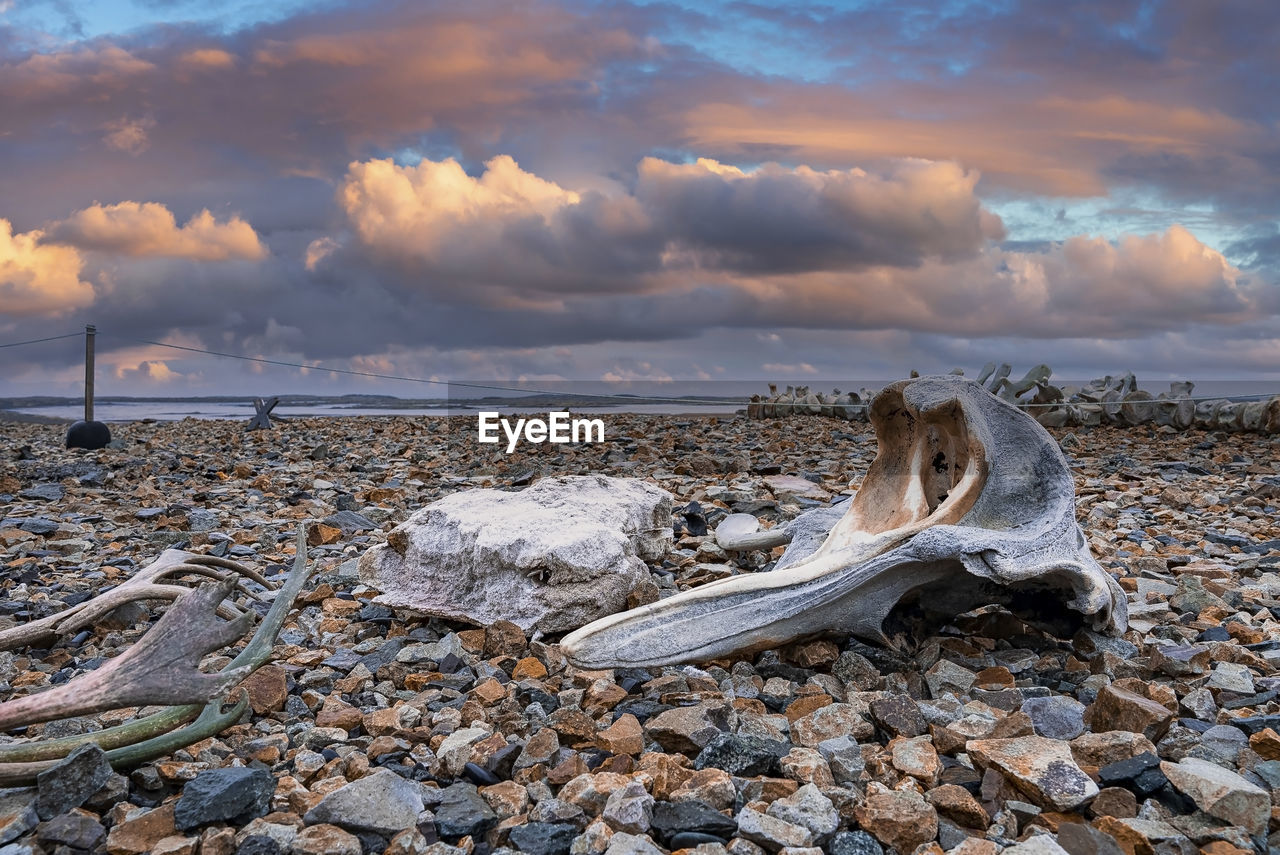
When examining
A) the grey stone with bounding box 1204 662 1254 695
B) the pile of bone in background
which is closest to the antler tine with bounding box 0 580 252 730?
the grey stone with bounding box 1204 662 1254 695

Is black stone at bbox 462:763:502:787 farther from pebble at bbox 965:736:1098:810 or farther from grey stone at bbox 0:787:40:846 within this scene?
pebble at bbox 965:736:1098:810

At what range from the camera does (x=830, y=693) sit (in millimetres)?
3305

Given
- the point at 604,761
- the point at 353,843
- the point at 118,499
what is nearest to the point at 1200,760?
the point at 604,761

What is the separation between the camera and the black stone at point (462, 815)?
2383mm

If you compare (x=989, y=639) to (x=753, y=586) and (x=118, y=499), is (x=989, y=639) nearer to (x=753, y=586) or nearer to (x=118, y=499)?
(x=753, y=586)

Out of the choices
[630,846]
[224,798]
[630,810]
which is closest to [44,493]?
[224,798]

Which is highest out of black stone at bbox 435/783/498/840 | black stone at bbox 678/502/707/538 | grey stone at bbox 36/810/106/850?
black stone at bbox 678/502/707/538

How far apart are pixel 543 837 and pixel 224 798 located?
0.90m

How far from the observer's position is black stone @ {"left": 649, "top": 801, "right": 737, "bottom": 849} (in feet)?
7.55

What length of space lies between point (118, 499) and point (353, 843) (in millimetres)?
6678

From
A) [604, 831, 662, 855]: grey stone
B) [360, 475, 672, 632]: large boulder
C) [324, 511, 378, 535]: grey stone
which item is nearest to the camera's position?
[604, 831, 662, 855]: grey stone

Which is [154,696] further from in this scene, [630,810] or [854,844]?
[854,844]

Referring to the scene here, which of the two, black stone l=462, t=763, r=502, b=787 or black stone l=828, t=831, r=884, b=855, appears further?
black stone l=462, t=763, r=502, b=787

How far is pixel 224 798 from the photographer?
2.45 metres
